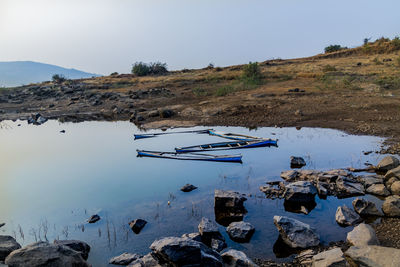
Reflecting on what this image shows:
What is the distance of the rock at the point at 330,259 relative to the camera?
5.09 m

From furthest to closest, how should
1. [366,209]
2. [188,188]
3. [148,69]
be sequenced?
[148,69], [188,188], [366,209]

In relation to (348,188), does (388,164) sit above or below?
above

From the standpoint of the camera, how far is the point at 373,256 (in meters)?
4.75

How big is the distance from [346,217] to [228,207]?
3.05 m

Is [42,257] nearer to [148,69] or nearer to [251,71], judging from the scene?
[251,71]

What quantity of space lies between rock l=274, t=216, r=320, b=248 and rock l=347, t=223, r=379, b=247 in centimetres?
69

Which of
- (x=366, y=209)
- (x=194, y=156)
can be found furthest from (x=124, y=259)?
→ (x=194, y=156)

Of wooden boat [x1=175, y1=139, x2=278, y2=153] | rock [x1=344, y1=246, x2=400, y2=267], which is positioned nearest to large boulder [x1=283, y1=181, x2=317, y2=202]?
rock [x1=344, y1=246, x2=400, y2=267]

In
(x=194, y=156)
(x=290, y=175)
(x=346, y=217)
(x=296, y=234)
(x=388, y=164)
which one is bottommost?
(x=346, y=217)

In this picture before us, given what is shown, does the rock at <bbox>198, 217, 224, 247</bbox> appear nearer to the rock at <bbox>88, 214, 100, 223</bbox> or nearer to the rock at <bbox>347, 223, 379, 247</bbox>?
the rock at <bbox>347, 223, 379, 247</bbox>

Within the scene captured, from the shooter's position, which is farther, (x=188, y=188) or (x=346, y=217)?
(x=188, y=188)

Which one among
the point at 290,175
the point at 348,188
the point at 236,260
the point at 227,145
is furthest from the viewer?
the point at 227,145

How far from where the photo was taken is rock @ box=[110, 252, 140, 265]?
617cm

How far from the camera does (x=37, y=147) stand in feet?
56.0
